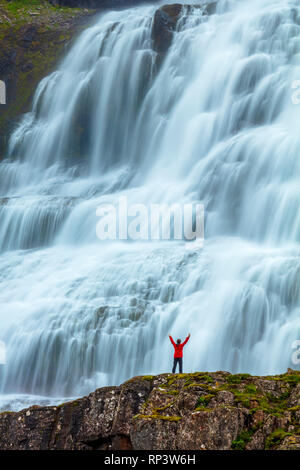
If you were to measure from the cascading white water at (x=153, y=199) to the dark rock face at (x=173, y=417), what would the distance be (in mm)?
4865

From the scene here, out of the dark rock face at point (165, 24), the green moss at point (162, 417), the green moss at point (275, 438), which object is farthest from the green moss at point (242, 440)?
the dark rock face at point (165, 24)

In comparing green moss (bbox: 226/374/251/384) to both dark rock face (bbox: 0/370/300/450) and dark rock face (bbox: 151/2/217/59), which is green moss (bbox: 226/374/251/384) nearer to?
dark rock face (bbox: 0/370/300/450)

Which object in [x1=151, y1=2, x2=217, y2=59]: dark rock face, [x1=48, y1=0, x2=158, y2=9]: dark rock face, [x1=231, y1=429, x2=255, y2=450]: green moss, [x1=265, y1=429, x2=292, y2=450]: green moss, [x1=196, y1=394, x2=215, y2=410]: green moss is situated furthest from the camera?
[x1=48, y1=0, x2=158, y2=9]: dark rock face

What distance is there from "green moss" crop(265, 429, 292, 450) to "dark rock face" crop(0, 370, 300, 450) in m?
0.01

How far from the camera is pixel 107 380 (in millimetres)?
15492

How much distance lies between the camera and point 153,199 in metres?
23.6

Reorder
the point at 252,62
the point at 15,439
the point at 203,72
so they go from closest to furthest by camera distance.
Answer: the point at 15,439 → the point at 252,62 → the point at 203,72

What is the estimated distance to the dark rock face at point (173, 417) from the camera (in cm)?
828

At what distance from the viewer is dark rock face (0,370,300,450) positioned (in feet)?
27.2

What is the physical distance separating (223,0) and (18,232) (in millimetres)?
18152

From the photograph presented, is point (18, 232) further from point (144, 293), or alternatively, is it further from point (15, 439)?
point (15, 439)

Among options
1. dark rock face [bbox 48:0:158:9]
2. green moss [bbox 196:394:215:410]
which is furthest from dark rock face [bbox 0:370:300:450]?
dark rock face [bbox 48:0:158:9]

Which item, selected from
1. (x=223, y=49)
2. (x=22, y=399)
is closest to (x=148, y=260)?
(x=22, y=399)

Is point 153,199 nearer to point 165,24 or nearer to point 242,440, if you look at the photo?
point 165,24
